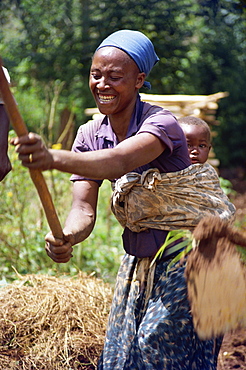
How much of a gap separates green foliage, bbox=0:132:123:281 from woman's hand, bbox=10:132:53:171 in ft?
9.13

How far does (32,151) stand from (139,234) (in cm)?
96

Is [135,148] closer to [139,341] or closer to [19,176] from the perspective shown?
[139,341]

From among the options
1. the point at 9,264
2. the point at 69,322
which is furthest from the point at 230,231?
the point at 9,264

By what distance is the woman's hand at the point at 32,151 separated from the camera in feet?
6.19

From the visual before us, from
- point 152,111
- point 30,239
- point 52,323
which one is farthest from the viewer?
point 30,239

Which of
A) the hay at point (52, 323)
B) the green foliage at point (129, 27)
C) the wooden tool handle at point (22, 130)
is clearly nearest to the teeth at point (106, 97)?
the wooden tool handle at point (22, 130)

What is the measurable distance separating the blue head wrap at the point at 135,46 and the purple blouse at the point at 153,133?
20 cm

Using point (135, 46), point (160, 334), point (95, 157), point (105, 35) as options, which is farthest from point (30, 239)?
point (105, 35)

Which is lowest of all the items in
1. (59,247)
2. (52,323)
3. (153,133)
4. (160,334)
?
(52,323)

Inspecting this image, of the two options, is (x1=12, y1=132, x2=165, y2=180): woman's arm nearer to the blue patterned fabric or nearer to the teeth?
the teeth

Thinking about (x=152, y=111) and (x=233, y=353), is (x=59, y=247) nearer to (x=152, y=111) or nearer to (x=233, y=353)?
(x=152, y=111)

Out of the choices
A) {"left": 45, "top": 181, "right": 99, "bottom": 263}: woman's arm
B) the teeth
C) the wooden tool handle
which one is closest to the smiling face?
the teeth

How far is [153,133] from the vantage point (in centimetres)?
235

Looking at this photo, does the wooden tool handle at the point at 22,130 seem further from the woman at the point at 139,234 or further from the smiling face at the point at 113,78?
the smiling face at the point at 113,78
